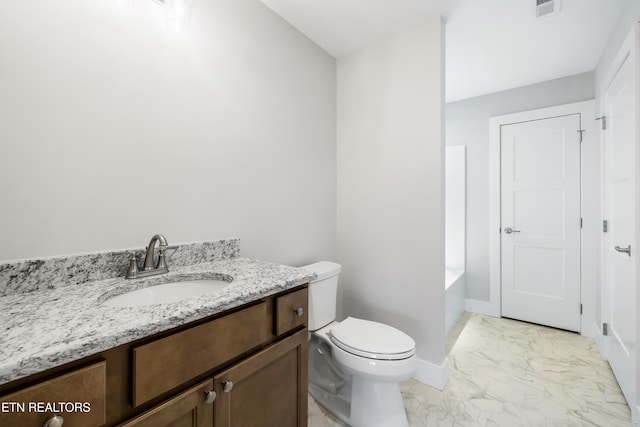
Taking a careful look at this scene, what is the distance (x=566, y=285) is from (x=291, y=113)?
2.93 meters

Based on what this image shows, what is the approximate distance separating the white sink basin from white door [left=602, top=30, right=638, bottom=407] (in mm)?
2092

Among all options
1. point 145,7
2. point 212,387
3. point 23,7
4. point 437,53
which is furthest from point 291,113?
point 212,387

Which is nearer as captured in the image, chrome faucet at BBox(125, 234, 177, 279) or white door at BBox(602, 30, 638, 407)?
chrome faucet at BBox(125, 234, 177, 279)

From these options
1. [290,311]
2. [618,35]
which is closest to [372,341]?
[290,311]

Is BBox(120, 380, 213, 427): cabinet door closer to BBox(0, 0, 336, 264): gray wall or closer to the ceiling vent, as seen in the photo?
BBox(0, 0, 336, 264): gray wall

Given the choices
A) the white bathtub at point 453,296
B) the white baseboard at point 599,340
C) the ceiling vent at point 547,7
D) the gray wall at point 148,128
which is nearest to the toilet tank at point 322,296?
the gray wall at point 148,128

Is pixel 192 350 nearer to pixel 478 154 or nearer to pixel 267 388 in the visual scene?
pixel 267 388

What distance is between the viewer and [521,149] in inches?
107

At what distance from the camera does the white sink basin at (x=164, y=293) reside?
38.1 inches

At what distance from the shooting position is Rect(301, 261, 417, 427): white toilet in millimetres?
1308

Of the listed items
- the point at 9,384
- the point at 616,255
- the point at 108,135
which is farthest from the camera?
the point at 616,255

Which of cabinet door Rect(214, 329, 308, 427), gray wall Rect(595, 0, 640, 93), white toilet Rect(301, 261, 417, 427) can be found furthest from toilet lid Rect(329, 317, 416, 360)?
gray wall Rect(595, 0, 640, 93)

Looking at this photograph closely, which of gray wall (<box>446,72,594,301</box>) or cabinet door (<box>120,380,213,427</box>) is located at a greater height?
gray wall (<box>446,72,594,301</box>)

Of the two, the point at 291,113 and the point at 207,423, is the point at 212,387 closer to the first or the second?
the point at 207,423
